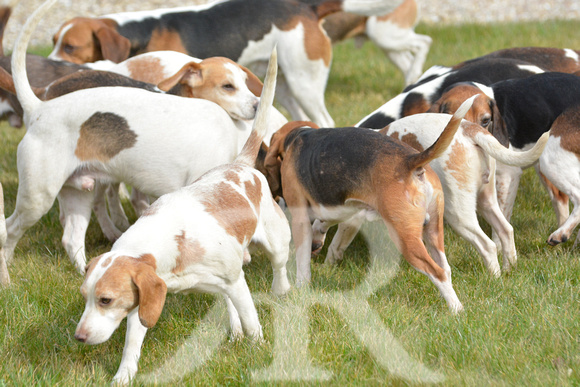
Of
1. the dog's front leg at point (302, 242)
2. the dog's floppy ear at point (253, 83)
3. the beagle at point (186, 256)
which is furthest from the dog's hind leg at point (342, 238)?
the dog's floppy ear at point (253, 83)

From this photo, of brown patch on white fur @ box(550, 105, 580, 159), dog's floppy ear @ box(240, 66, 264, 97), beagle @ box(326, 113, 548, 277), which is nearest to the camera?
beagle @ box(326, 113, 548, 277)

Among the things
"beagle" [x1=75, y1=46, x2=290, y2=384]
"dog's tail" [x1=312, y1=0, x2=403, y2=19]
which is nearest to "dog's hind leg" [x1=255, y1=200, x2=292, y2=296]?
"beagle" [x1=75, y1=46, x2=290, y2=384]

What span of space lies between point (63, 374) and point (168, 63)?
311cm

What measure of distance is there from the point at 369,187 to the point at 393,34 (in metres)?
6.13

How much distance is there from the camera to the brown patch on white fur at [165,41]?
298 inches

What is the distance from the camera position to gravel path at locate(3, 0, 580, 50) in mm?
14773

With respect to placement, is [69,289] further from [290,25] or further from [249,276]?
[290,25]

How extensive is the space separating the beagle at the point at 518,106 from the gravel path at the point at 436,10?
9382 millimetres

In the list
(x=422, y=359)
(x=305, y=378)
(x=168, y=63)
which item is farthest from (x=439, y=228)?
(x=168, y=63)

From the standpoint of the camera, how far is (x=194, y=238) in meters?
3.61

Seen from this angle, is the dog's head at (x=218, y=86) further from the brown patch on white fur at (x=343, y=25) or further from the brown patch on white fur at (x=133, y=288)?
the brown patch on white fur at (x=343, y=25)

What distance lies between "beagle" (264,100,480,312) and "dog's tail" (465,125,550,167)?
1.26 ft

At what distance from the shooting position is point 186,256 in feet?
11.7

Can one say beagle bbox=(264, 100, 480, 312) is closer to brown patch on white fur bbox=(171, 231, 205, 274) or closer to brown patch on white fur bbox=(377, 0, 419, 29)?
brown patch on white fur bbox=(171, 231, 205, 274)
